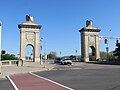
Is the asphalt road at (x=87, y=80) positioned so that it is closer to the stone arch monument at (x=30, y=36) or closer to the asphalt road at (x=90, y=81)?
the asphalt road at (x=90, y=81)

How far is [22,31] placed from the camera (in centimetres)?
9394

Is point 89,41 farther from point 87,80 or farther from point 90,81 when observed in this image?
point 90,81

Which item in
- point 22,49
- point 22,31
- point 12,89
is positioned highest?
point 22,31

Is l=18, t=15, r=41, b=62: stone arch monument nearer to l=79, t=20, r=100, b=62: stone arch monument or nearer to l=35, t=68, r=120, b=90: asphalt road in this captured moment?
l=79, t=20, r=100, b=62: stone arch monument

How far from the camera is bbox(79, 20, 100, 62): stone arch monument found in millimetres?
100938

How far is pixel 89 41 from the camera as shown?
102 m

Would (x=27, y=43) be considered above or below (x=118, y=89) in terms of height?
above

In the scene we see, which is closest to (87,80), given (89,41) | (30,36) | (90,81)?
(90,81)

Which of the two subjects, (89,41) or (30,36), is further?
(89,41)

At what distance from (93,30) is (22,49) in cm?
2711

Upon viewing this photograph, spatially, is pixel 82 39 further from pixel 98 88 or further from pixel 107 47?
pixel 98 88

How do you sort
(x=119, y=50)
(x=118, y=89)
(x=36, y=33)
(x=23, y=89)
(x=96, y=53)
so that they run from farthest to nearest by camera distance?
(x=96, y=53)
(x=36, y=33)
(x=119, y=50)
(x=23, y=89)
(x=118, y=89)

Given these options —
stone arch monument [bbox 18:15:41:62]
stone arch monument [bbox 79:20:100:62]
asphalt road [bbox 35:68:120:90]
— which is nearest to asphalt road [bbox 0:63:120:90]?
asphalt road [bbox 35:68:120:90]

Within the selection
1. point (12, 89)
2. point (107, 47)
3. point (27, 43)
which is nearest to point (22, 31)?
point (27, 43)
